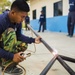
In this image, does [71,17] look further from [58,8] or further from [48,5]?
[48,5]

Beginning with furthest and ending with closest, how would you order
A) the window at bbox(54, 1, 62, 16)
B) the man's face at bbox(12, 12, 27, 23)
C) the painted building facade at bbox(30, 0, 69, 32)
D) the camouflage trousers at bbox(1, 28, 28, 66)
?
the window at bbox(54, 1, 62, 16) < the painted building facade at bbox(30, 0, 69, 32) < the camouflage trousers at bbox(1, 28, 28, 66) < the man's face at bbox(12, 12, 27, 23)

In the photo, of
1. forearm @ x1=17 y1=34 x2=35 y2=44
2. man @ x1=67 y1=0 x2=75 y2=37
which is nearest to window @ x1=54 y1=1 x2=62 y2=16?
man @ x1=67 y1=0 x2=75 y2=37

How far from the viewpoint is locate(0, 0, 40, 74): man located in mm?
3021

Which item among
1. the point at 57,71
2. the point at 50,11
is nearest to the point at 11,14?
the point at 57,71

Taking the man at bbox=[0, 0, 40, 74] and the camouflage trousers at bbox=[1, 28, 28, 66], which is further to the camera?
the camouflage trousers at bbox=[1, 28, 28, 66]

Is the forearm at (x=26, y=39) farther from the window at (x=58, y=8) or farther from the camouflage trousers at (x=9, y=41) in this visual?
the window at (x=58, y=8)

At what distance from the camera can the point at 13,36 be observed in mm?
3660

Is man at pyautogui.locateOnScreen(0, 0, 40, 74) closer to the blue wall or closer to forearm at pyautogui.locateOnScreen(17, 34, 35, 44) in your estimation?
forearm at pyautogui.locateOnScreen(17, 34, 35, 44)

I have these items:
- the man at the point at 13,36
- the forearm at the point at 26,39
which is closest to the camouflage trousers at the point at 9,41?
the man at the point at 13,36

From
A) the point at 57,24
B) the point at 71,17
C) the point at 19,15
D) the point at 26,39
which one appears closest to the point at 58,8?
the point at 57,24

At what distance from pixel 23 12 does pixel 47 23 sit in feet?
59.9

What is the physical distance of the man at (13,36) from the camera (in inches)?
119

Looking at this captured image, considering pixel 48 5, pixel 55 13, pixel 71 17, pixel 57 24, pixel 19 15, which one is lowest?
pixel 57 24

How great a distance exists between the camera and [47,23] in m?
21.4
